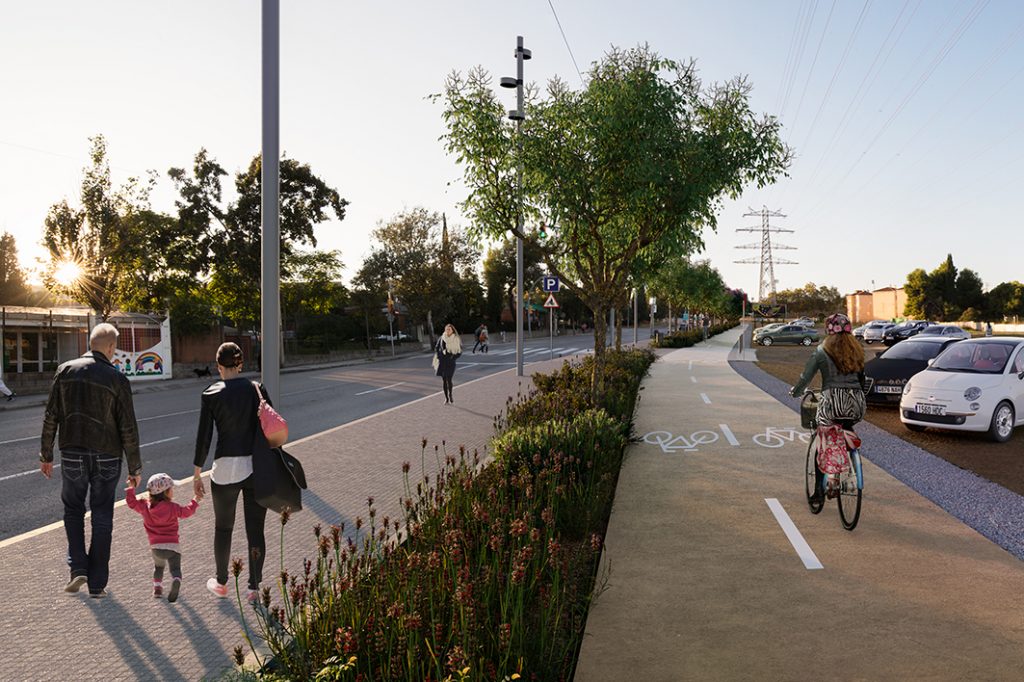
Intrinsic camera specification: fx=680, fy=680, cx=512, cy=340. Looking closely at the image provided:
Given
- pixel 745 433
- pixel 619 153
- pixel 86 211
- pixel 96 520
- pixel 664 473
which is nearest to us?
pixel 96 520

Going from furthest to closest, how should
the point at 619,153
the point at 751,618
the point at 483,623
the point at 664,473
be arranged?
the point at 619,153, the point at 664,473, the point at 751,618, the point at 483,623

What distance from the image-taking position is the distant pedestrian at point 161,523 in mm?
4711

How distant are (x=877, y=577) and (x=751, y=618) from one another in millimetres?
1363

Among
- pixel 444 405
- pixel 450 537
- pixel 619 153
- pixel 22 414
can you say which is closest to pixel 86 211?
pixel 22 414

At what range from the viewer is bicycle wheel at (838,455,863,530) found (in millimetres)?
6047

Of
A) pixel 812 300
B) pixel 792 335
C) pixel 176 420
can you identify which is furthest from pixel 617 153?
pixel 812 300

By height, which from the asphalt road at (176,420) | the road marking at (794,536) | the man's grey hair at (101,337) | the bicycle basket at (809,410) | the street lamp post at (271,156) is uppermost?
the street lamp post at (271,156)

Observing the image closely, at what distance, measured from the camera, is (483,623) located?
363 centimetres

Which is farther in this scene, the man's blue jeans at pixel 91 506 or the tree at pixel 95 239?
the tree at pixel 95 239

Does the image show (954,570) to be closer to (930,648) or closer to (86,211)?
(930,648)

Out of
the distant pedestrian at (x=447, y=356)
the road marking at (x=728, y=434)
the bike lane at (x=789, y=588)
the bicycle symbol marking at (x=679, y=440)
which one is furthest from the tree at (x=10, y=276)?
the bike lane at (x=789, y=588)

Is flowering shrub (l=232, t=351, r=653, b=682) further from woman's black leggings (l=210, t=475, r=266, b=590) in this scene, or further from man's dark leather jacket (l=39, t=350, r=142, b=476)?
man's dark leather jacket (l=39, t=350, r=142, b=476)

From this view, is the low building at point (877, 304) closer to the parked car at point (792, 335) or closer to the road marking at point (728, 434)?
the parked car at point (792, 335)

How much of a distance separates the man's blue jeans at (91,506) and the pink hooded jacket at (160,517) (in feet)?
1.01
